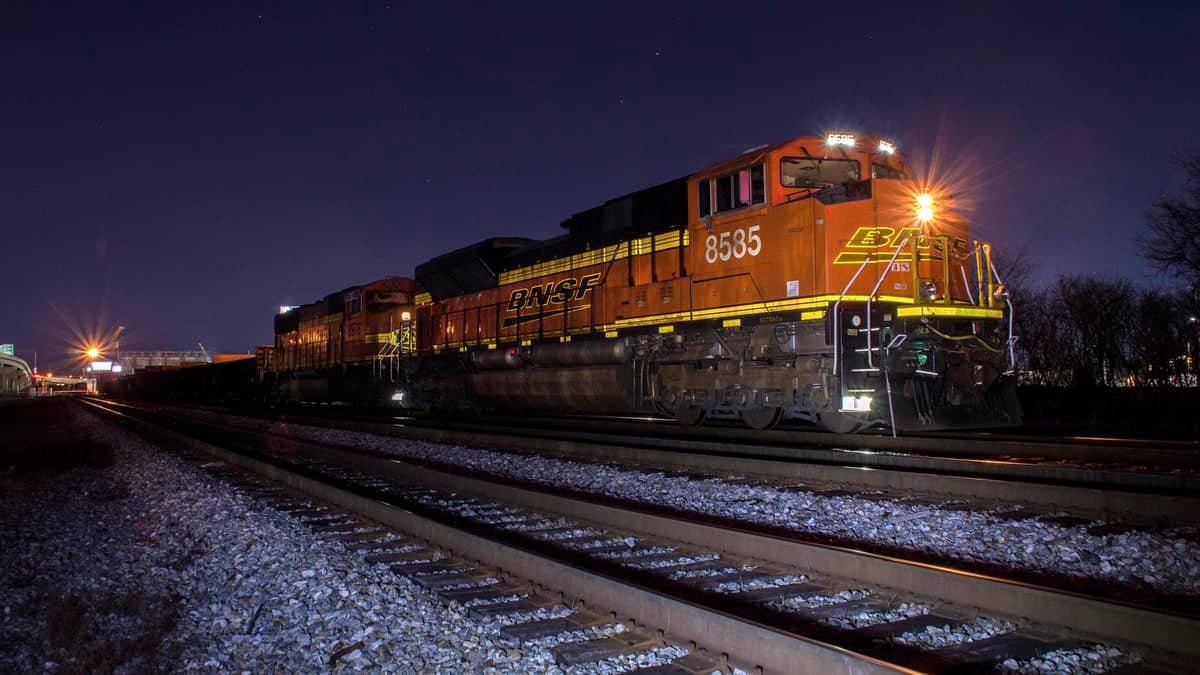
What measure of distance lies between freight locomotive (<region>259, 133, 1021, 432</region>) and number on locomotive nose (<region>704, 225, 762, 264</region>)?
0.8 inches

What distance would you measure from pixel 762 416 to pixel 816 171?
3.41 metres

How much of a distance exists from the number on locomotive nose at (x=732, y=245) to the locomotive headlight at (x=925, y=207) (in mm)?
1999

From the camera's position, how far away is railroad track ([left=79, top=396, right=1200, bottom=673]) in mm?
3223

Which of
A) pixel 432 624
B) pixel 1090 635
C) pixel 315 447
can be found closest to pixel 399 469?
pixel 315 447

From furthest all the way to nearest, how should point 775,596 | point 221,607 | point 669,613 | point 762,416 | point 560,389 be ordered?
point 560,389
point 762,416
point 221,607
point 775,596
point 669,613

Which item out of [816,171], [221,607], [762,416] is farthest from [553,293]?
[221,607]

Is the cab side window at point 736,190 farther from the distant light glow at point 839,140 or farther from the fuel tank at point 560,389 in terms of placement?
Result: the fuel tank at point 560,389

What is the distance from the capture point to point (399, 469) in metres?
9.12

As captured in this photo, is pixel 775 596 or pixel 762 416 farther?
pixel 762 416

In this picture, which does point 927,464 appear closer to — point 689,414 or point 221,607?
point 689,414

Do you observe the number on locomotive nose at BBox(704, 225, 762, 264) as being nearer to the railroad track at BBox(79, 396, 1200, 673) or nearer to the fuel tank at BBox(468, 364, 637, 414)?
the fuel tank at BBox(468, 364, 637, 414)

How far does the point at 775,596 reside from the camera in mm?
4164

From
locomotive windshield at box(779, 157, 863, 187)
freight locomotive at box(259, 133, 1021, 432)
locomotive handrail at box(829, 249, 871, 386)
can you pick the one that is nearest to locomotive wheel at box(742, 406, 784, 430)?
freight locomotive at box(259, 133, 1021, 432)

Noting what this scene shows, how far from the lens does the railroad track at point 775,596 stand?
322 centimetres
